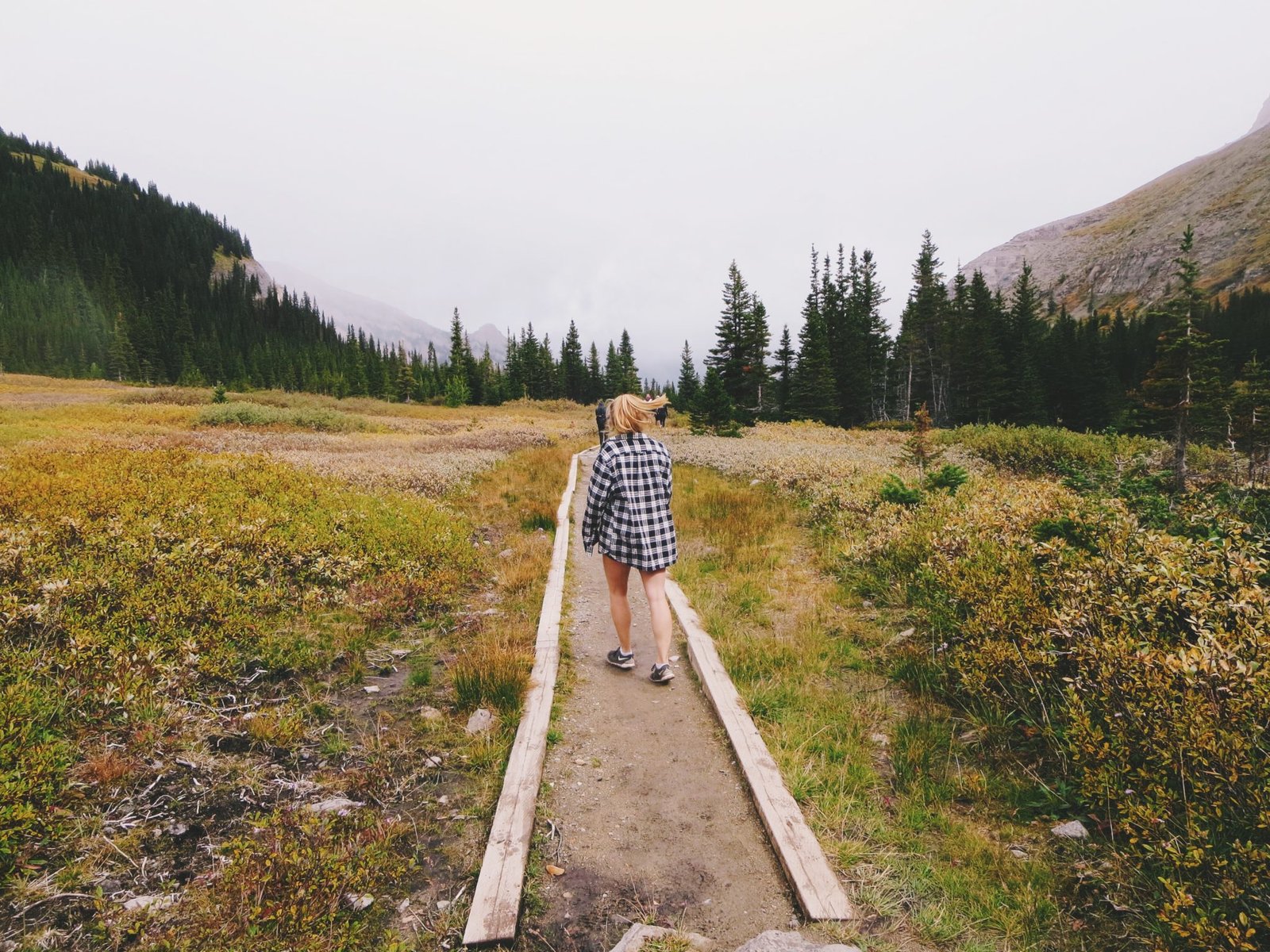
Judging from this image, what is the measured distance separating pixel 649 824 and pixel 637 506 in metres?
2.57

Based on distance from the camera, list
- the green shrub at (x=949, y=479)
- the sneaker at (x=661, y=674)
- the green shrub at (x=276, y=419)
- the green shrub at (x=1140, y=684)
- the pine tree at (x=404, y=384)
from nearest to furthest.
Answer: the green shrub at (x=1140, y=684) → the sneaker at (x=661, y=674) → the green shrub at (x=949, y=479) → the green shrub at (x=276, y=419) → the pine tree at (x=404, y=384)

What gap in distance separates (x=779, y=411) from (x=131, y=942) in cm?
5810

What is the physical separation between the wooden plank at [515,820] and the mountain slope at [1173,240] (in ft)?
426

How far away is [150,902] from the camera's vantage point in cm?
258

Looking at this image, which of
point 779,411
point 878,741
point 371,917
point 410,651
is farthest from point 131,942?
point 779,411

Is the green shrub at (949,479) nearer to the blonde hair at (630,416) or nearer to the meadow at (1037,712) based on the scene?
the meadow at (1037,712)

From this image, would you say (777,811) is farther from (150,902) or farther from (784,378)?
(784,378)

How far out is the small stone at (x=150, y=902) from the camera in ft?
8.41

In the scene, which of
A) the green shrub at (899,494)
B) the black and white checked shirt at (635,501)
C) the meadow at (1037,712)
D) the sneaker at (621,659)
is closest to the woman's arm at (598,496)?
the black and white checked shirt at (635,501)

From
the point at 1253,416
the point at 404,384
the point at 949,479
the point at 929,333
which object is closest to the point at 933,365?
the point at 929,333

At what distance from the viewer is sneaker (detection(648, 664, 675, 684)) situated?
527 centimetres

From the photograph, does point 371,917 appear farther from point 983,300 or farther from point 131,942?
point 983,300

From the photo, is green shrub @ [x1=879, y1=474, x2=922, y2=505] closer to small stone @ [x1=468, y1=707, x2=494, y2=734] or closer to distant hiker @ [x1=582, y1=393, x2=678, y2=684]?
distant hiker @ [x1=582, y1=393, x2=678, y2=684]

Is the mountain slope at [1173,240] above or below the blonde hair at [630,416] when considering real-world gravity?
above
